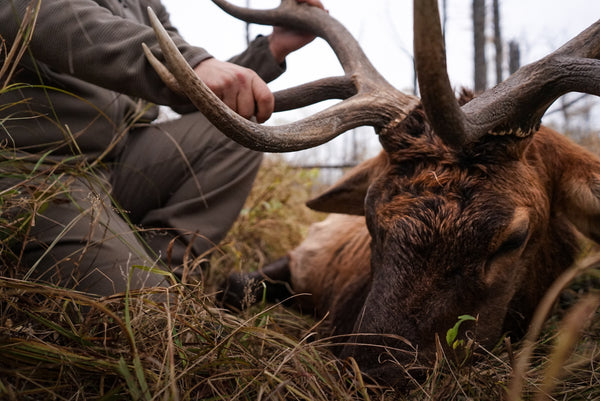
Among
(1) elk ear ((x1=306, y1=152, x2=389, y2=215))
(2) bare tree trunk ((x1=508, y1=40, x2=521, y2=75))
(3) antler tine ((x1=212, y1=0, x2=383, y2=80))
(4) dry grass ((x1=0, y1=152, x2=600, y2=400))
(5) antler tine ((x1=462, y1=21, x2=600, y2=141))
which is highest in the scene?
(2) bare tree trunk ((x1=508, y1=40, x2=521, y2=75))

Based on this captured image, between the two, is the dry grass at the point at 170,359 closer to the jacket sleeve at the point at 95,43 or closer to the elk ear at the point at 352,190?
the jacket sleeve at the point at 95,43

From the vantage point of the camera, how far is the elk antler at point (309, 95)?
1613 millimetres

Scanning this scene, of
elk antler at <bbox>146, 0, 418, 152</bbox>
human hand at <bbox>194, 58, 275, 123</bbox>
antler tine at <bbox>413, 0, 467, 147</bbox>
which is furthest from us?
human hand at <bbox>194, 58, 275, 123</bbox>

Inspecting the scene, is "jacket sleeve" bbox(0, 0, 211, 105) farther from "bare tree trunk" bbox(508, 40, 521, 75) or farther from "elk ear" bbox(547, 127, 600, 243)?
"bare tree trunk" bbox(508, 40, 521, 75)

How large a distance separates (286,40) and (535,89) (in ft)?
5.29

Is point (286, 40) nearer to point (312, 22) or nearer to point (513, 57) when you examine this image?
point (312, 22)

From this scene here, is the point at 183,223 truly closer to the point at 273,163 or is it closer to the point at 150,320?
the point at 150,320

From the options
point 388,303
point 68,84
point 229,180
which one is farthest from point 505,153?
point 68,84

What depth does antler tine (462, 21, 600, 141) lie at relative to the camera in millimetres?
1901

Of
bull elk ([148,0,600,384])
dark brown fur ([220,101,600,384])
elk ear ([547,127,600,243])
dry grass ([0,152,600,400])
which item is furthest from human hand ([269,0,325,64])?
dry grass ([0,152,600,400])

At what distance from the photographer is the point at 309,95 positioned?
104 inches

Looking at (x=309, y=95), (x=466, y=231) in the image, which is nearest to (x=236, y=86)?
(x=309, y=95)

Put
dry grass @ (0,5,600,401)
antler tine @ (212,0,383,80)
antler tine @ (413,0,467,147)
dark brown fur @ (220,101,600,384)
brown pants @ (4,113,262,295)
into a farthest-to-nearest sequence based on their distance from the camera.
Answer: brown pants @ (4,113,262,295)
antler tine @ (212,0,383,80)
dark brown fur @ (220,101,600,384)
antler tine @ (413,0,467,147)
dry grass @ (0,5,600,401)

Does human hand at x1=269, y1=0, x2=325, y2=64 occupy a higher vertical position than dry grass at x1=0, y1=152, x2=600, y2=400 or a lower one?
higher
